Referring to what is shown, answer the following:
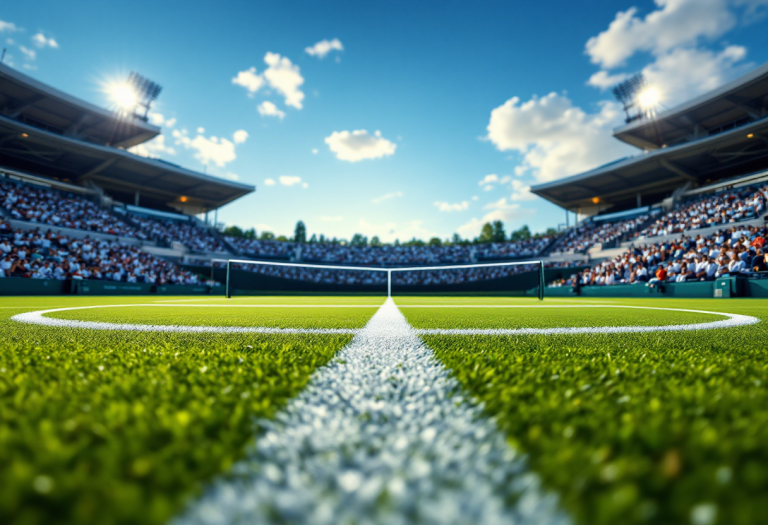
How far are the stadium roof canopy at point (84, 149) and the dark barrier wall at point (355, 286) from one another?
9745mm

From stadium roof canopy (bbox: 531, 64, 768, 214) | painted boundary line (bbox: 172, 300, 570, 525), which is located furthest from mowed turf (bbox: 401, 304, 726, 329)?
stadium roof canopy (bbox: 531, 64, 768, 214)

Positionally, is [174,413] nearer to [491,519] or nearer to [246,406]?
[246,406]

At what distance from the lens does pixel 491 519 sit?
42 centimetres

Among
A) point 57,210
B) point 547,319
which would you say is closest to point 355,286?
point 57,210

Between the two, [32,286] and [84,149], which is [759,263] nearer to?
[32,286]

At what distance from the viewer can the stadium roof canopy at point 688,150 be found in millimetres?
23016

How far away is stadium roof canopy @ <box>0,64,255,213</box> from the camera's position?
74.1 feet

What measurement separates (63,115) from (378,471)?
3483cm

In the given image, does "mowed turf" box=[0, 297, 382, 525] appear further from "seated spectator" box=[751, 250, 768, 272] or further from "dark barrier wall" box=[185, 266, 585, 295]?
"dark barrier wall" box=[185, 266, 585, 295]

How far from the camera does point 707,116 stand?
1014 inches

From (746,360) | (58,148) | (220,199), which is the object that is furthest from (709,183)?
(58,148)

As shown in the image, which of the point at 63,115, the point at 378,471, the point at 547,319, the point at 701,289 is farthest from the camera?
the point at 63,115

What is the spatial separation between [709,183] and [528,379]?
1428 inches

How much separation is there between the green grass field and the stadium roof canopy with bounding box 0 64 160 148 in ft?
98.0
